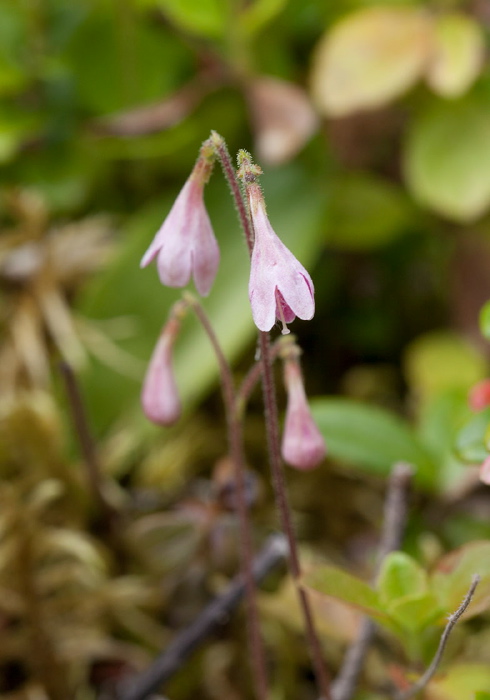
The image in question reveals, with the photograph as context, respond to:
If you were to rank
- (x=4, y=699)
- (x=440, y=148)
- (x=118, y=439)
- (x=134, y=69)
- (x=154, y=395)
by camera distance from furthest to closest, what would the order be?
(x=134, y=69), (x=440, y=148), (x=118, y=439), (x=4, y=699), (x=154, y=395)

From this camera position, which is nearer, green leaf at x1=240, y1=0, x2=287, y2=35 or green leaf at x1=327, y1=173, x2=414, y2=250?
green leaf at x1=240, y1=0, x2=287, y2=35

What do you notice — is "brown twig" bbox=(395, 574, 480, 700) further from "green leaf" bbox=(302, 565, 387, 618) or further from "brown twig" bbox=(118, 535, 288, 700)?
"brown twig" bbox=(118, 535, 288, 700)

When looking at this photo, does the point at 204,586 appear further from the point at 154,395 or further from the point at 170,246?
the point at 170,246

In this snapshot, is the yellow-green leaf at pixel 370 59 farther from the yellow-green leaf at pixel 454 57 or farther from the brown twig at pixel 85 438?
the brown twig at pixel 85 438

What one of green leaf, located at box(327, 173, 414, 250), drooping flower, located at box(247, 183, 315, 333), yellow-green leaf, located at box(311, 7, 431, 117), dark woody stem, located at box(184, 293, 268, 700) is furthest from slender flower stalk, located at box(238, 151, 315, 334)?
green leaf, located at box(327, 173, 414, 250)

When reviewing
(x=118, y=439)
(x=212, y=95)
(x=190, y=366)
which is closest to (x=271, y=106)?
(x=212, y=95)

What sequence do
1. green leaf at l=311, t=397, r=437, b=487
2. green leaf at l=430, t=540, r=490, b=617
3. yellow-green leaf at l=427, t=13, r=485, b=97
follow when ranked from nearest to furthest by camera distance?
green leaf at l=430, t=540, r=490, b=617 → green leaf at l=311, t=397, r=437, b=487 → yellow-green leaf at l=427, t=13, r=485, b=97
